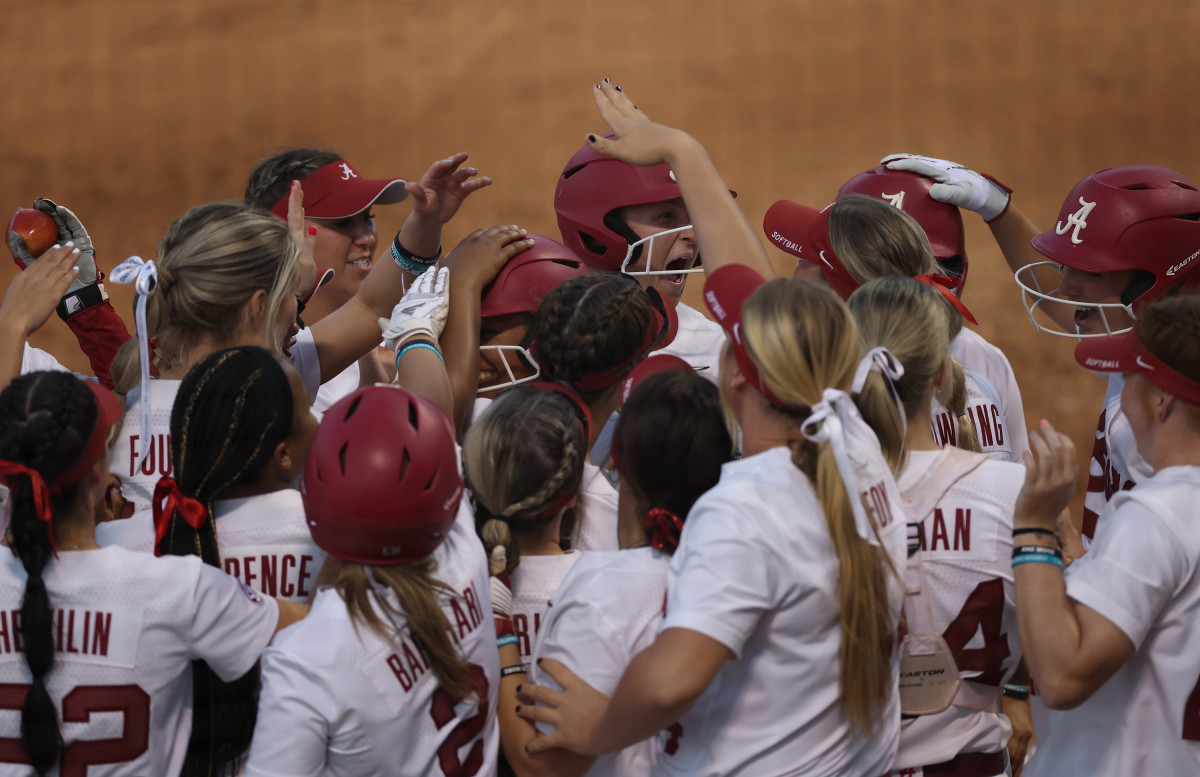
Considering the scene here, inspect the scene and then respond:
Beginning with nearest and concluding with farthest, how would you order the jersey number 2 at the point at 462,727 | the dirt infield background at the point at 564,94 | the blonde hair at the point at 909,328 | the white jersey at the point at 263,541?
1. the jersey number 2 at the point at 462,727
2. the white jersey at the point at 263,541
3. the blonde hair at the point at 909,328
4. the dirt infield background at the point at 564,94

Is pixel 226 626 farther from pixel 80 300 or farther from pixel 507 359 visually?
pixel 80 300

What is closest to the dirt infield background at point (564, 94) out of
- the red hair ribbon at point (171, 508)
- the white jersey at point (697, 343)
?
the white jersey at point (697, 343)

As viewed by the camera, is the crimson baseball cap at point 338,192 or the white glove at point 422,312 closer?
the white glove at point 422,312

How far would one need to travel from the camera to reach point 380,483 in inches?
96.3

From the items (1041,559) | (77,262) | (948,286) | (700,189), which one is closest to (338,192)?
(77,262)

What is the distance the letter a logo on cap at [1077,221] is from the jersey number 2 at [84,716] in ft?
12.0

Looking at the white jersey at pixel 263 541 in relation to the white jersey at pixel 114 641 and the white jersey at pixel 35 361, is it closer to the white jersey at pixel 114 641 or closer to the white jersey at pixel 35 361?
the white jersey at pixel 114 641

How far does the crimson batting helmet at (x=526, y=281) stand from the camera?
3.80 m

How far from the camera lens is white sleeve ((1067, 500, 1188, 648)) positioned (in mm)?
2484

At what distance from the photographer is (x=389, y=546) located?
8.11 ft

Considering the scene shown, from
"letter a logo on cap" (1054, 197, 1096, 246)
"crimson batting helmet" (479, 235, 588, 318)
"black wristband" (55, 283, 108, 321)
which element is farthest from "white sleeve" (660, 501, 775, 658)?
"black wristband" (55, 283, 108, 321)

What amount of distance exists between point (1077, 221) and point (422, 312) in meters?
2.62

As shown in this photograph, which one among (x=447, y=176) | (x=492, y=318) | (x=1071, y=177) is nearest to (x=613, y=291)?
(x=492, y=318)

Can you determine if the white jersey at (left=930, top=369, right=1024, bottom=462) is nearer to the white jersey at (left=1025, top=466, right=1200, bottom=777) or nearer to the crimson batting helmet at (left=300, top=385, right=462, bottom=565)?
the white jersey at (left=1025, top=466, right=1200, bottom=777)
